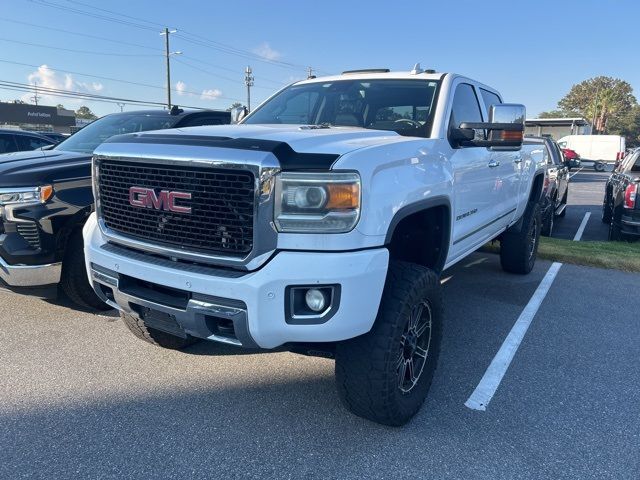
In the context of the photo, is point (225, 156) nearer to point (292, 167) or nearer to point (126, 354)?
point (292, 167)

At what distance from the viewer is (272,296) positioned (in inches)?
89.4

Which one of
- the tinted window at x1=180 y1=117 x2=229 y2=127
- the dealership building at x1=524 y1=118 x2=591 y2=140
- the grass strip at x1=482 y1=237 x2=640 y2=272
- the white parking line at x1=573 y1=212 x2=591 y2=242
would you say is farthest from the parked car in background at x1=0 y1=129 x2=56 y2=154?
the dealership building at x1=524 y1=118 x2=591 y2=140

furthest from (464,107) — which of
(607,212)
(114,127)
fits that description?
(607,212)

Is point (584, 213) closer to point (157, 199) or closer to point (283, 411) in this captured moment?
point (283, 411)

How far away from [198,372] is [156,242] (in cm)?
120

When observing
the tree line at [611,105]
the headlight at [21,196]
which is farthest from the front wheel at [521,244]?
the tree line at [611,105]

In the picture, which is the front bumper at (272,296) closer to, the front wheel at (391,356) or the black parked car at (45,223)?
the front wheel at (391,356)

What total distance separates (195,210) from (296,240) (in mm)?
555

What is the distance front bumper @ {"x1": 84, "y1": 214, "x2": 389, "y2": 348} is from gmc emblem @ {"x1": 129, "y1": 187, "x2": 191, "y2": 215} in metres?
0.30

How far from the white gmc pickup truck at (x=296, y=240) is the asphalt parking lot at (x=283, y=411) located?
312 millimetres

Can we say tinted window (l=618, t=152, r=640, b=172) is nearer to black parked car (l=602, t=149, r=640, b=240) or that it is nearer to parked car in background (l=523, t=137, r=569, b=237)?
black parked car (l=602, t=149, r=640, b=240)

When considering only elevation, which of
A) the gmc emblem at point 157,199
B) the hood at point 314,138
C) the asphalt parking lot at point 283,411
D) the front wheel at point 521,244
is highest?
the hood at point 314,138

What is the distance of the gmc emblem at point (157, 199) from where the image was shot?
2.51m

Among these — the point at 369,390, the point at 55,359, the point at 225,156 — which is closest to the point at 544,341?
the point at 369,390
